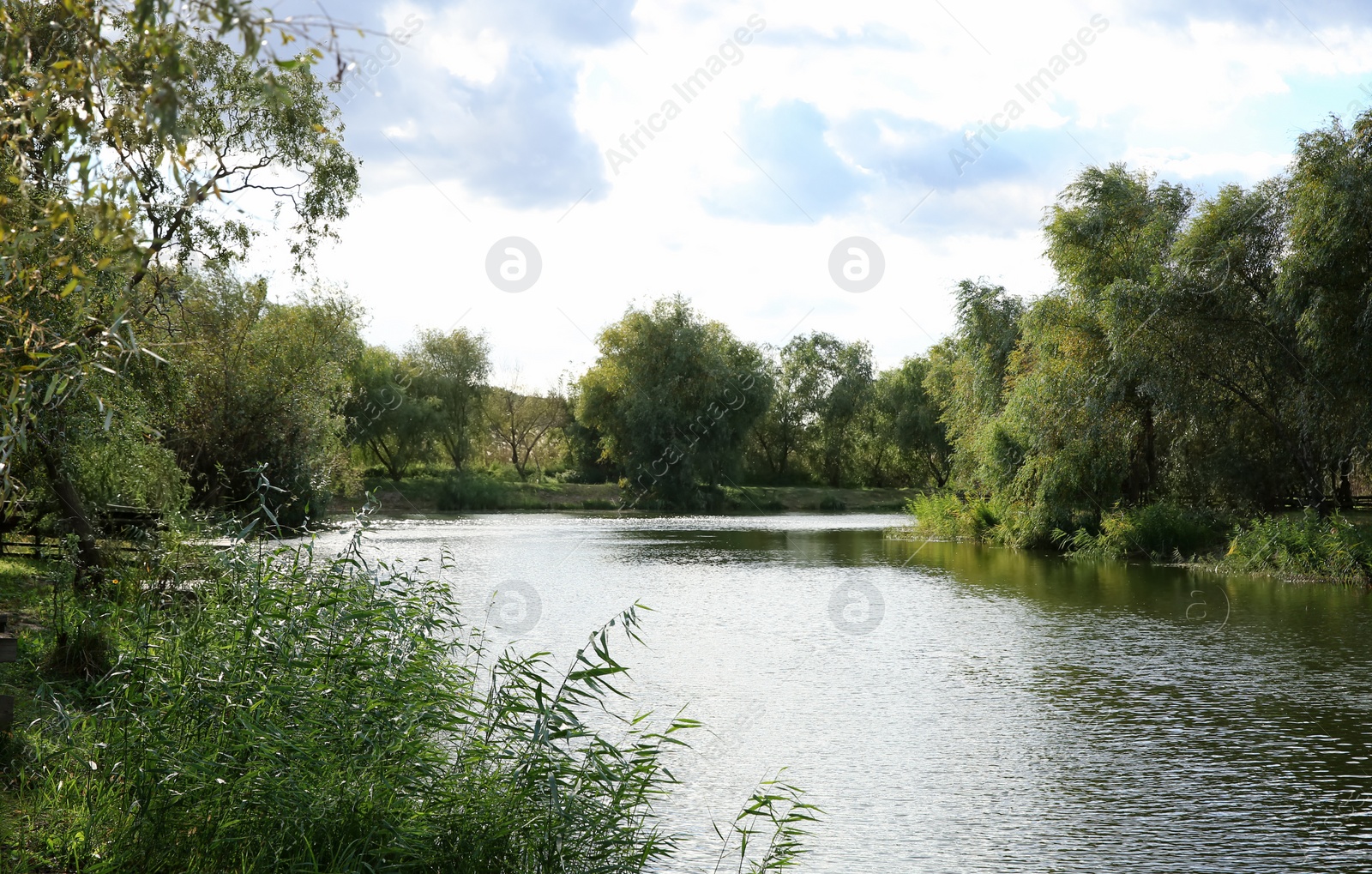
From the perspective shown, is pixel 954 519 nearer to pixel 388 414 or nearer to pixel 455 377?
pixel 388 414

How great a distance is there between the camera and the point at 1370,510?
119ft

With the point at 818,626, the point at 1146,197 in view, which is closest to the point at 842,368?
the point at 1146,197

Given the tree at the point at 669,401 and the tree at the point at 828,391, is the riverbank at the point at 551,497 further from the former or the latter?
the tree at the point at 828,391

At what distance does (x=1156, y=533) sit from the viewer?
26.6 meters

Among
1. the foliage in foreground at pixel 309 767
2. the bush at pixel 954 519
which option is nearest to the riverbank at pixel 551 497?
the bush at pixel 954 519

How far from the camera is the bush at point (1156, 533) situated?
26.3 metres

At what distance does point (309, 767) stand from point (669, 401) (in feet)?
157

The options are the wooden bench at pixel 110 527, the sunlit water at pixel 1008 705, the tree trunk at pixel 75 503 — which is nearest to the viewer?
the sunlit water at pixel 1008 705

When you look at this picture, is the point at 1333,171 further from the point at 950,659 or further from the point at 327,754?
the point at 327,754

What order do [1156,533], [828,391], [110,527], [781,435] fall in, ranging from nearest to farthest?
[110,527] < [1156,533] < [781,435] < [828,391]

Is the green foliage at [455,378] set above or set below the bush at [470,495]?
above

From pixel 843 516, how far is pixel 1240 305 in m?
31.8

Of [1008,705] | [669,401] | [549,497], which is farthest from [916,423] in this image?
[1008,705]

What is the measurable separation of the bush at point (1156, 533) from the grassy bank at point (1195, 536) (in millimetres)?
21
